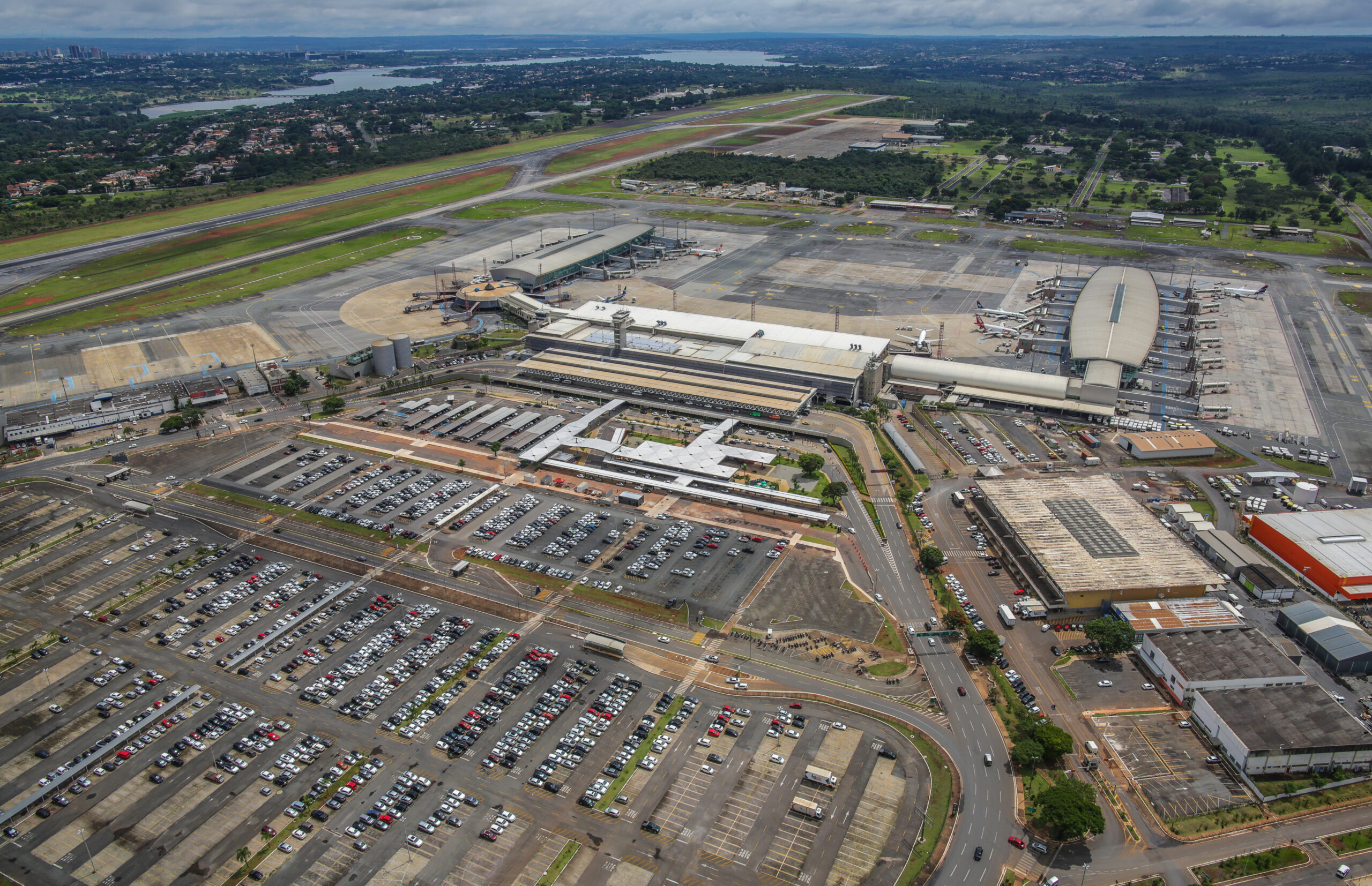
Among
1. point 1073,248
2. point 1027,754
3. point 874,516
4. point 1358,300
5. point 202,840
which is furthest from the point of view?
point 1073,248

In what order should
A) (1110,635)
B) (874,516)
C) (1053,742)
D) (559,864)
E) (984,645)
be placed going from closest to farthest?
1. (559,864)
2. (1053,742)
3. (984,645)
4. (1110,635)
5. (874,516)

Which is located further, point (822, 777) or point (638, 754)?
point (638, 754)

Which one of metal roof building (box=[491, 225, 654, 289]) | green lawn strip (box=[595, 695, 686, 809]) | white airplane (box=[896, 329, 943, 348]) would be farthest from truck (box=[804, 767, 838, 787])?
metal roof building (box=[491, 225, 654, 289])

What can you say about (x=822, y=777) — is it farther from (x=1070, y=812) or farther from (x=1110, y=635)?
(x=1110, y=635)

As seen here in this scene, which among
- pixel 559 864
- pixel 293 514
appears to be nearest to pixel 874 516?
pixel 559 864

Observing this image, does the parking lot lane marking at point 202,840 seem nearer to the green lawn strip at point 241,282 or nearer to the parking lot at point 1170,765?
the parking lot at point 1170,765

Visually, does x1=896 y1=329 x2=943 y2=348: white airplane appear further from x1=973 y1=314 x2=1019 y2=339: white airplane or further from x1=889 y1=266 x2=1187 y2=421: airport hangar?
x1=973 y1=314 x2=1019 y2=339: white airplane
